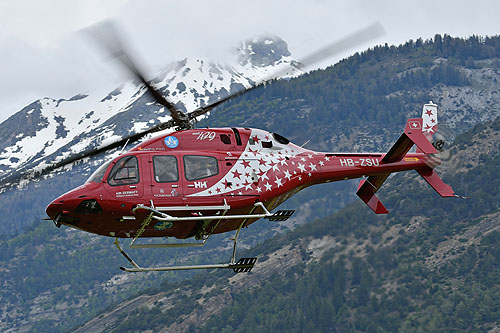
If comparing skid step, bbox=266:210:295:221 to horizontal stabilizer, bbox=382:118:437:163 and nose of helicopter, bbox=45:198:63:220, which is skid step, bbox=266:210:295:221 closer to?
horizontal stabilizer, bbox=382:118:437:163

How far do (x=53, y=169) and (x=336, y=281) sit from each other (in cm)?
16469

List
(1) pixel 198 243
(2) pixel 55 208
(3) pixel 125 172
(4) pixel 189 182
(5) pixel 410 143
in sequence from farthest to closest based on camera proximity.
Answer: (5) pixel 410 143 < (1) pixel 198 243 < (4) pixel 189 182 < (3) pixel 125 172 < (2) pixel 55 208

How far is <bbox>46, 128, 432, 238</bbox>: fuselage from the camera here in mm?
26984

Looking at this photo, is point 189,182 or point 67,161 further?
point 67,161

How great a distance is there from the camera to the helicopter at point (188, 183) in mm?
26953

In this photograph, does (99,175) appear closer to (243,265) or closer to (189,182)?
(189,182)

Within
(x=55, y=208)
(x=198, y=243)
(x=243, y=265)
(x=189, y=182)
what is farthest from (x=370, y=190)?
(x=55, y=208)

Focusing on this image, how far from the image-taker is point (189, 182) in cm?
2786

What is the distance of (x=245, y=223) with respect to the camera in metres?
29.3

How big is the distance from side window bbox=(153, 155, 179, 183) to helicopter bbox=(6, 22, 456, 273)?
3cm

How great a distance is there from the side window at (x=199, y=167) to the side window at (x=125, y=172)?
64.2 inches

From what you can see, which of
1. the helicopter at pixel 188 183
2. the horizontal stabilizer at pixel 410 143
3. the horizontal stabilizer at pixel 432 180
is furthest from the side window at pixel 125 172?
the horizontal stabilizer at pixel 432 180

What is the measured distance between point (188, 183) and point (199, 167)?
0.70 metres

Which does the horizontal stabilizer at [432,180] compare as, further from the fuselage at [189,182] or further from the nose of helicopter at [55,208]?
the nose of helicopter at [55,208]
